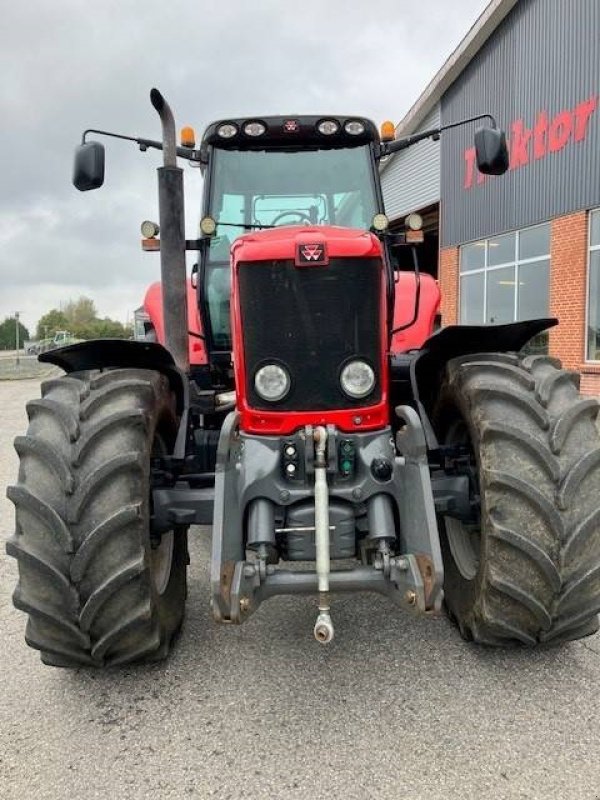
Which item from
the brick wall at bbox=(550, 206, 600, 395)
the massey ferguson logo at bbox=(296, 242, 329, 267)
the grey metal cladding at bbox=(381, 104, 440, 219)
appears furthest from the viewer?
the grey metal cladding at bbox=(381, 104, 440, 219)

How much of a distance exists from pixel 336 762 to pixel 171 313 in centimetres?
215

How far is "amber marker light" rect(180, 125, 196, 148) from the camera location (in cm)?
436

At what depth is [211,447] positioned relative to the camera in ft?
12.1

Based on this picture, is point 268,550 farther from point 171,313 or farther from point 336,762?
point 171,313

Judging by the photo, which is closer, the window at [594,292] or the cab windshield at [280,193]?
the cab windshield at [280,193]

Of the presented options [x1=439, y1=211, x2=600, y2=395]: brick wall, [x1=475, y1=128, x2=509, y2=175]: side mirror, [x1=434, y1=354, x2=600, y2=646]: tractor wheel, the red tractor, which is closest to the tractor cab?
[x1=475, y1=128, x2=509, y2=175]: side mirror

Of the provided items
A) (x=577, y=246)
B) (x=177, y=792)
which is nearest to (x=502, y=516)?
(x=177, y=792)

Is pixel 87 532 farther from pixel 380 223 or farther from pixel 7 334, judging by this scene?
pixel 7 334

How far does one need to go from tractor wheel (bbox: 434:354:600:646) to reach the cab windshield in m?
Result: 1.72

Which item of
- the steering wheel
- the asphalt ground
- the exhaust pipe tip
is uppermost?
the steering wheel

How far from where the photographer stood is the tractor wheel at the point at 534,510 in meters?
2.64

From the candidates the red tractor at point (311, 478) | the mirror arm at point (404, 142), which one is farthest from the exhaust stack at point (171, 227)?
the mirror arm at point (404, 142)

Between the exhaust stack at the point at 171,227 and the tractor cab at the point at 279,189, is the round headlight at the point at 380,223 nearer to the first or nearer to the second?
the tractor cab at the point at 279,189

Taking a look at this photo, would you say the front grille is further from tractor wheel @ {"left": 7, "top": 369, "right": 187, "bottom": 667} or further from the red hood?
tractor wheel @ {"left": 7, "top": 369, "right": 187, "bottom": 667}
